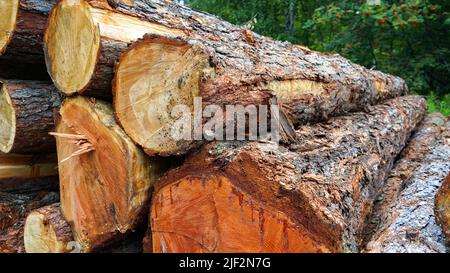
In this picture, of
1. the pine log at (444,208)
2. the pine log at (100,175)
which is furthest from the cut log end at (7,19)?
the pine log at (444,208)

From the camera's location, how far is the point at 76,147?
6.93 ft

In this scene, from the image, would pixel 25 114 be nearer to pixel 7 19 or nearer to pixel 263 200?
pixel 7 19

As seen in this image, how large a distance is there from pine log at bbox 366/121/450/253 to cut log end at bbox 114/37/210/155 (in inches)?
35.2

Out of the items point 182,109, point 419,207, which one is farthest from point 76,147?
point 419,207

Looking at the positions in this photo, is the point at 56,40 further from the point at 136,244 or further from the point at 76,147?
the point at 136,244

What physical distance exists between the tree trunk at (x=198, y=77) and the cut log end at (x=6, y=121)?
2.42 feet

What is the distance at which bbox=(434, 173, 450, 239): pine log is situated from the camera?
5.11 ft

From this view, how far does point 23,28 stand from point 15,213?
3.55 ft

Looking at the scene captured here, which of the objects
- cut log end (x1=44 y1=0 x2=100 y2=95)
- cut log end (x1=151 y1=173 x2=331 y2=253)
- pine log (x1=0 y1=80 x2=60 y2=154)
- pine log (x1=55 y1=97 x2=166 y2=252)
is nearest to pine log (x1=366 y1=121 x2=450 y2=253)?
cut log end (x1=151 y1=173 x2=331 y2=253)

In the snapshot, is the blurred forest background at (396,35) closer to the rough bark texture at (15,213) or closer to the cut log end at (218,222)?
the rough bark texture at (15,213)

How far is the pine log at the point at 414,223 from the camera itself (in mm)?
1606

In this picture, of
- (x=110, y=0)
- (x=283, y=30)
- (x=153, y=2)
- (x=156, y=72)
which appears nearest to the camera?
(x=156, y=72)
